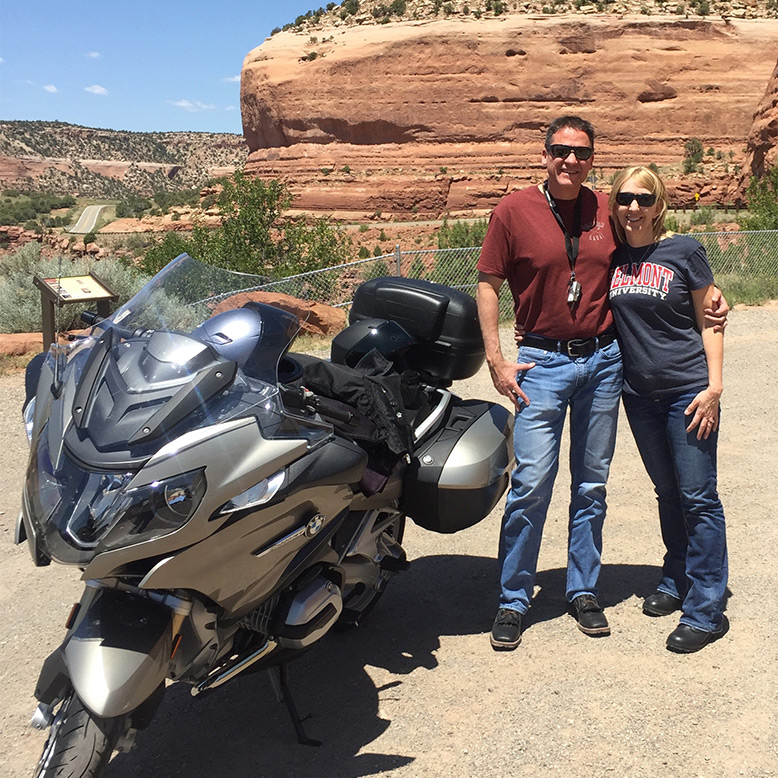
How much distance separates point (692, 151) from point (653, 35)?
332 inches

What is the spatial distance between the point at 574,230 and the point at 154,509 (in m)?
2.12

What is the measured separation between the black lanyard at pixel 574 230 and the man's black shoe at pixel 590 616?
1.44 metres

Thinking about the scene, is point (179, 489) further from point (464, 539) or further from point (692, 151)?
point (692, 151)

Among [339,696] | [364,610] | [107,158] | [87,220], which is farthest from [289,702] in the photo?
[107,158]

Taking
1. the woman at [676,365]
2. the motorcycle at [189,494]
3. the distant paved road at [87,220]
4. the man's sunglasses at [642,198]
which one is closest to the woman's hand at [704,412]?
the woman at [676,365]

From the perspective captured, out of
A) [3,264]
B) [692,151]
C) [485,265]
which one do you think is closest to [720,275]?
[485,265]

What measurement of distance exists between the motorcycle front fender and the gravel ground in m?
0.73

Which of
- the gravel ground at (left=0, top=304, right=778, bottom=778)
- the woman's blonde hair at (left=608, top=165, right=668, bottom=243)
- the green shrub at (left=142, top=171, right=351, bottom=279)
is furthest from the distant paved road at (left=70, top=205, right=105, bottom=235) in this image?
the woman's blonde hair at (left=608, top=165, right=668, bottom=243)

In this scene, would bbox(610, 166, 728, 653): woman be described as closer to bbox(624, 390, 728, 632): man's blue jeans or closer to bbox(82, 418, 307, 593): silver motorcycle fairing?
bbox(624, 390, 728, 632): man's blue jeans

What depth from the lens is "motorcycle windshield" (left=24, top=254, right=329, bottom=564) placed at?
7.06 feet

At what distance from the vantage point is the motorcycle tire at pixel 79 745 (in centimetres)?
219

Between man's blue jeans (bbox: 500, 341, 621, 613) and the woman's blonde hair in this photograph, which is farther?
man's blue jeans (bbox: 500, 341, 621, 613)

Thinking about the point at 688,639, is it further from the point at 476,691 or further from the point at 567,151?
the point at 567,151

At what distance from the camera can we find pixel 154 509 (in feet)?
7.00
